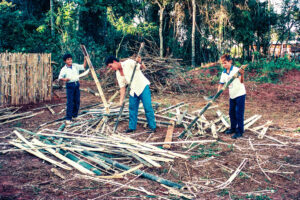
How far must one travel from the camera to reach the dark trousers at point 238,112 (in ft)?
15.0

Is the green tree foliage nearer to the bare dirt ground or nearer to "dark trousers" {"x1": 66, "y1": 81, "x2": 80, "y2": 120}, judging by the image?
"dark trousers" {"x1": 66, "y1": 81, "x2": 80, "y2": 120}

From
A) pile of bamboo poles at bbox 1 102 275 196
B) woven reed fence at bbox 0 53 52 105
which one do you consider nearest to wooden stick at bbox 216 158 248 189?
pile of bamboo poles at bbox 1 102 275 196

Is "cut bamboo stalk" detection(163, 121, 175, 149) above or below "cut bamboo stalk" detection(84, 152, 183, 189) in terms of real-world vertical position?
above

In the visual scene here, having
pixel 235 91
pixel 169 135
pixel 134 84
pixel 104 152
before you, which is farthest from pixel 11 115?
pixel 235 91

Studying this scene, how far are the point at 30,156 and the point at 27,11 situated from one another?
56.1 feet

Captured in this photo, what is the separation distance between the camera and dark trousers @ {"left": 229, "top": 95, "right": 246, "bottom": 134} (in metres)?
4.57

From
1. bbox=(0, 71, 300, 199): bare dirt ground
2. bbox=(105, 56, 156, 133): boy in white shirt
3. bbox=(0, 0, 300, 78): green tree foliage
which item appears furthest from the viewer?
bbox=(0, 0, 300, 78): green tree foliage

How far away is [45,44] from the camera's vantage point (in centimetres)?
1538

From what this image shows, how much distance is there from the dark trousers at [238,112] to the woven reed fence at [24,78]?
5.67m

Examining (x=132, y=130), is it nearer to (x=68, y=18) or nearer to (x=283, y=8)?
(x=68, y=18)

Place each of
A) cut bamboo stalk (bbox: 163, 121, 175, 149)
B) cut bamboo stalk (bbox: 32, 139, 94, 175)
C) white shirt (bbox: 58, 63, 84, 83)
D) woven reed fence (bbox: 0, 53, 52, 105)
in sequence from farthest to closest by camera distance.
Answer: woven reed fence (bbox: 0, 53, 52, 105) → white shirt (bbox: 58, 63, 84, 83) → cut bamboo stalk (bbox: 163, 121, 175, 149) → cut bamboo stalk (bbox: 32, 139, 94, 175)

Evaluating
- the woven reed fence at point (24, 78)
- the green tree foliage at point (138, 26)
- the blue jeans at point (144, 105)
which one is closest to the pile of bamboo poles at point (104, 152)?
the blue jeans at point (144, 105)

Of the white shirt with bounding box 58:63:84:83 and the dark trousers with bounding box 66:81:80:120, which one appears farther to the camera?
the dark trousers with bounding box 66:81:80:120

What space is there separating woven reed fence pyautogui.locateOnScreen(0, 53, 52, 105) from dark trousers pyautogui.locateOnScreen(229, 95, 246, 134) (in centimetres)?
567
